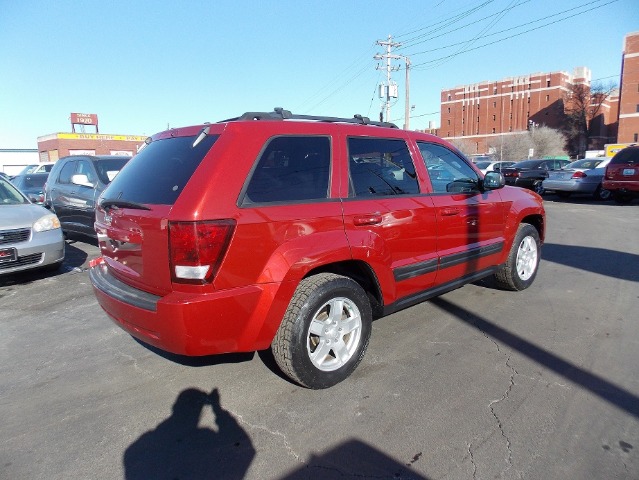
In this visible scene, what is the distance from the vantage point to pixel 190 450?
2.37 metres

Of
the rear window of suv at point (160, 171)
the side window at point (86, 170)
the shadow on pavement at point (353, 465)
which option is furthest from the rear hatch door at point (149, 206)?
the side window at point (86, 170)

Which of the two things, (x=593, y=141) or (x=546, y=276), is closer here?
(x=546, y=276)

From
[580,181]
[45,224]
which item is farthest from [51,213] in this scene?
[580,181]

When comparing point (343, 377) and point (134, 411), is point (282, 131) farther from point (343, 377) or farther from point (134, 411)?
point (134, 411)

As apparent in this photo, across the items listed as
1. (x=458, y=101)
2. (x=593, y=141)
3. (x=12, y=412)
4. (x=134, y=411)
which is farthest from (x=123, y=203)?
(x=458, y=101)

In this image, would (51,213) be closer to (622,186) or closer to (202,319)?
(202,319)

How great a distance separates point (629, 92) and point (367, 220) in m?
74.7

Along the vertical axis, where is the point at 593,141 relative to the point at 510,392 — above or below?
above

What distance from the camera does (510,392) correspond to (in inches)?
113

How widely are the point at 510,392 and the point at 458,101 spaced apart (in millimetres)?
101653

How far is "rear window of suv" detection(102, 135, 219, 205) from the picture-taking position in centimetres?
263

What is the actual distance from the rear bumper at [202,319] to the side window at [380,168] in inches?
44.1

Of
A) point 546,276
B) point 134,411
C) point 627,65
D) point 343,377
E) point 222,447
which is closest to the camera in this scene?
point 222,447

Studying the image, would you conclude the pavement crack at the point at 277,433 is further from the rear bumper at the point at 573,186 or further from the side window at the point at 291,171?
the rear bumper at the point at 573,186
